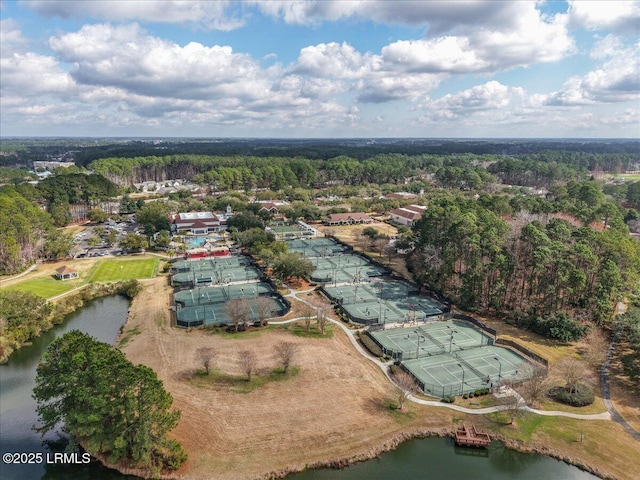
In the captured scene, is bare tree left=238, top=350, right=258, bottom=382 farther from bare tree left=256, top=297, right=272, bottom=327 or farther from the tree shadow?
the tree shadow

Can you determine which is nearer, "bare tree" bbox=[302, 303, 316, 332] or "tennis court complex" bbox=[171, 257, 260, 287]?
"bare tree" bbox=[302, 303, 316, 332]

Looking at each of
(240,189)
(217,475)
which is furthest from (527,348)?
(240,189)

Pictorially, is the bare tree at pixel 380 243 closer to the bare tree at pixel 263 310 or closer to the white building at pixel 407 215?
the white building at pixel 407 215

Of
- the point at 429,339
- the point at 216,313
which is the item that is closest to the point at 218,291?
the point at 216,313

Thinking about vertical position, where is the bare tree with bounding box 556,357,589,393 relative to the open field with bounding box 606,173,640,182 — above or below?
below

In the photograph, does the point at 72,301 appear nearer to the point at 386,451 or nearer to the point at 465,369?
the point at 386,451

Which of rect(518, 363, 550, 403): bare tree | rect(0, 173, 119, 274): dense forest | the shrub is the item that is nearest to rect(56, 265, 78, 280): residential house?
rect(0, 173, 119, 274): dense forest

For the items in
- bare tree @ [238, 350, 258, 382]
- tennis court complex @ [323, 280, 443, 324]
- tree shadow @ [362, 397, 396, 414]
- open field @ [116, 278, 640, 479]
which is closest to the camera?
open field @ [116, 278, 640, 479]

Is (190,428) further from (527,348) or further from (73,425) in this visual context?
(527,348)
